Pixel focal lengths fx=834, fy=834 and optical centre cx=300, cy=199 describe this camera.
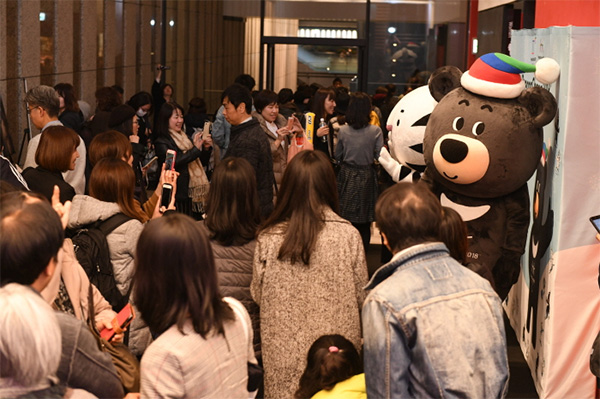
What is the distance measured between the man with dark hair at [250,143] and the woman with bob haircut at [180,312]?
329cm

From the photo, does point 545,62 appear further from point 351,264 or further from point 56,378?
point 56,378

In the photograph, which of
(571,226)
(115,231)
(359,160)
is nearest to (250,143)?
(359,160)

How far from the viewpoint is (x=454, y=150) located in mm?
4516

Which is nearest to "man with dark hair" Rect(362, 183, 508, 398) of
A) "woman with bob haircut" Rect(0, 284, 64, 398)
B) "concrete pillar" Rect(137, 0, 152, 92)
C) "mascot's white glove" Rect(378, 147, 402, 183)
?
"woman with bob haircut" Rect(0, 284, 64, 398)

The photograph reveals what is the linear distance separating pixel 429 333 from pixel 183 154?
4.46 metres

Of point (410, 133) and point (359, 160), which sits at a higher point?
point (410, 133)

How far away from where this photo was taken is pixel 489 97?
15.4 ft

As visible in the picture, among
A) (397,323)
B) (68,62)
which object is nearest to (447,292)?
(397,323)

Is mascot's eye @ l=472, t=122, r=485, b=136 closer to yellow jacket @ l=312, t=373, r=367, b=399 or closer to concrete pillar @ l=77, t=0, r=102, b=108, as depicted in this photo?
yellow jacket @ l=312, t=373, r=367, b=399

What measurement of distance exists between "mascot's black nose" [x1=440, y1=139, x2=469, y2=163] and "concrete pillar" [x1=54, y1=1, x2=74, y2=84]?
594cm

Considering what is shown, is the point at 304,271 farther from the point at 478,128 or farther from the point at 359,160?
the point at 359,160

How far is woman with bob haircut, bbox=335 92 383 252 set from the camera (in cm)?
739

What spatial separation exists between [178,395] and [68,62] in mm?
7904

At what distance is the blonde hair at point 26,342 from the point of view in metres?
1.96
